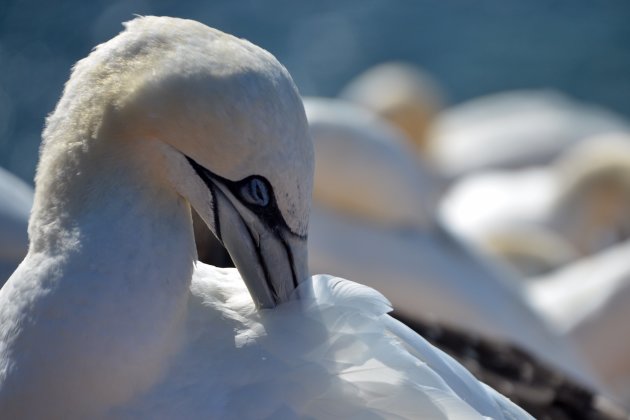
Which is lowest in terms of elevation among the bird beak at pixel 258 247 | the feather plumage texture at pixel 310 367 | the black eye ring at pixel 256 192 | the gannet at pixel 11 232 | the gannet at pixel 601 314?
the gannet at pixel 601 314

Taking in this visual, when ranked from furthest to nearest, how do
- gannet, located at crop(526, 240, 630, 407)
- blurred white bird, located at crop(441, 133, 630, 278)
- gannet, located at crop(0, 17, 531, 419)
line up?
blurred white bird, located at crop(441, 133, 630, 278)
gannet, located at crop(526, 240, 630, 407)
gannet, located at crop(0, 17, 531, 419)

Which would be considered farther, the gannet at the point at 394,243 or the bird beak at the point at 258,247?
the gannet at the point at 394,243

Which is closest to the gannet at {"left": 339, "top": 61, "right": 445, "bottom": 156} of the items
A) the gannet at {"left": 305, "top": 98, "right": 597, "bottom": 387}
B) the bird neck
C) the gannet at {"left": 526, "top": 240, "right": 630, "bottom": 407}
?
the gannet at {"left": 526, "top": 240, "right": 630, "bottom": 407}

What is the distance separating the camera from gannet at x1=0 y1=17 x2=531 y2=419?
2619 mm

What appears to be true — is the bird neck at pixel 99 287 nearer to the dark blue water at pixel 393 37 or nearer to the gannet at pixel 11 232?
the gannet at pixel 11 232

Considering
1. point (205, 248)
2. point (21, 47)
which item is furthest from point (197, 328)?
point (21, 47)

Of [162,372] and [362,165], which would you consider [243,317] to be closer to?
[162,372]

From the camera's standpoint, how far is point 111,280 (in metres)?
2.69

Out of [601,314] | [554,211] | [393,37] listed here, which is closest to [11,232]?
[601,314]

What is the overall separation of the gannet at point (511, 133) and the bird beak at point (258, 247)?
8.23 m

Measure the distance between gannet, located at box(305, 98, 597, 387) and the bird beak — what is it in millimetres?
3269

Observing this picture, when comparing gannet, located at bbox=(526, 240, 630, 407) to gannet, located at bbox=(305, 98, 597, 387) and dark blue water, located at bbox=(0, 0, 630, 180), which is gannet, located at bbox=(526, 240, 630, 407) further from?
dark blue water, located at bbox=(0, 0, 630, 180)

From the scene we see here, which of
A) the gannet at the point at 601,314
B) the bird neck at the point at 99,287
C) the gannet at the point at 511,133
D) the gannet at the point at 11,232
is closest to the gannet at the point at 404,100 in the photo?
the gannet at the point at 511,133

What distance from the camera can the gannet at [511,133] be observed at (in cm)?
1106
